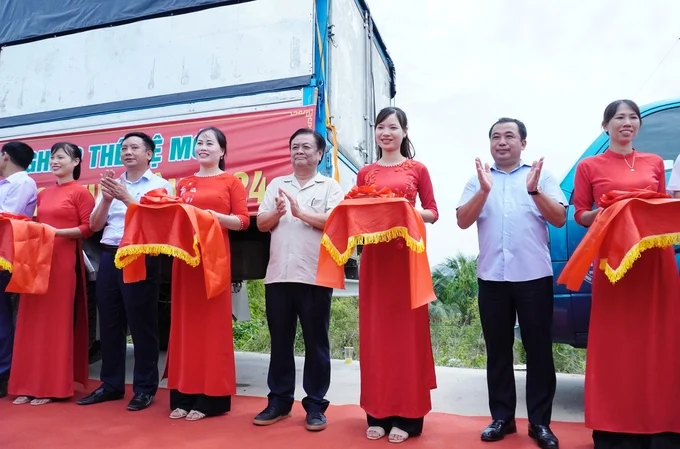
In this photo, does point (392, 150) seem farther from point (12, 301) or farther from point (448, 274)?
point (448, 274)

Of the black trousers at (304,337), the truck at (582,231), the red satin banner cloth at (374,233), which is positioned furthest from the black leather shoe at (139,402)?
the truck at (582,231)

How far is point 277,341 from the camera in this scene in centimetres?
302

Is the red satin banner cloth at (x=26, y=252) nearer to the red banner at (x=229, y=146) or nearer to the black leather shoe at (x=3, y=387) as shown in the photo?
the black leather shoe at (x=3, y=387)

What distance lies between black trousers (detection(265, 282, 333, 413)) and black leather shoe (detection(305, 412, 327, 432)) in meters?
0.03

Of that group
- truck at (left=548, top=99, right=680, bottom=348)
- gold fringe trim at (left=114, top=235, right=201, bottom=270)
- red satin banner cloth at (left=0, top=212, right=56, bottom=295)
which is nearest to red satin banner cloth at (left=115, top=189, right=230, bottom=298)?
gold fringe trim at (left=114, top=235, right=201, bottom=270)

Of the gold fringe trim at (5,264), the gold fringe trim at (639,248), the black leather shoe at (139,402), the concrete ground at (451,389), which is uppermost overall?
the gold fringe trim at (5,264)

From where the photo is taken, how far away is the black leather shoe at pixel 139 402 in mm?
3247

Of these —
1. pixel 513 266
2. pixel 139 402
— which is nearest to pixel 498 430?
pixel 513 266

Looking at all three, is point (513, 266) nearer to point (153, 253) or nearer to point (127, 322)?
point (153, 253)

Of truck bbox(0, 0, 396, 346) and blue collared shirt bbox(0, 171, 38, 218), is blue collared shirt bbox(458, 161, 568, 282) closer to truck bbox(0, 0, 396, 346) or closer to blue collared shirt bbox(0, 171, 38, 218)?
truck bbox(0, 0, 396, 346)

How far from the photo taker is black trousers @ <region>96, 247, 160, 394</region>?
3.35 m

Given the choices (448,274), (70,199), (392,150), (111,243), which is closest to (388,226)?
(392,150)

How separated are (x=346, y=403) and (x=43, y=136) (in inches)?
130

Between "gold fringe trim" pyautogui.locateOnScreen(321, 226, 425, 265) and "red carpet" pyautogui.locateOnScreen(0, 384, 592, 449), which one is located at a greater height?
"gold fringe trim" pyautogui.locateOnScreen(321, 226, 425, 265)
